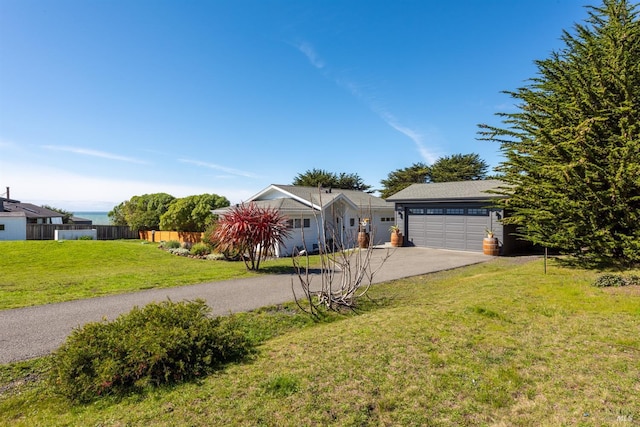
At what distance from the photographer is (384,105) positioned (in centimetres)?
1850

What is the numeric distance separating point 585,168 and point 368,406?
33.8 ft

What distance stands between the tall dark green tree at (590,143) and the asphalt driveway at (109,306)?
468 centimetres

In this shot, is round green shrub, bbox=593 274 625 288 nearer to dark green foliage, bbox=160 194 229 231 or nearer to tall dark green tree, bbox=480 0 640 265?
tall dark green tree, bbox=480 0 640 265

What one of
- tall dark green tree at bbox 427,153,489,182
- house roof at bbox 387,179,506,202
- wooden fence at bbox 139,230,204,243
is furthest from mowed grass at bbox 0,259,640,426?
tall dark green tree at bbox 427,153,489,182

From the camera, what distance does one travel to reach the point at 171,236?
98.1ft

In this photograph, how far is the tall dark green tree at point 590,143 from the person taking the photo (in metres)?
9.59

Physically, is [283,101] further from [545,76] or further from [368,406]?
[368,406]

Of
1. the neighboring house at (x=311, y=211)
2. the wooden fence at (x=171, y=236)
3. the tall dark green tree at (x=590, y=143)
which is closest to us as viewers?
the tall dark green tree at (x=590, y=143)

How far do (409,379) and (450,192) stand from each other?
17735mm

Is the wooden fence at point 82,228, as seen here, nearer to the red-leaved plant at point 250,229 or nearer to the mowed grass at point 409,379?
the red-leaved plant at point 250,229

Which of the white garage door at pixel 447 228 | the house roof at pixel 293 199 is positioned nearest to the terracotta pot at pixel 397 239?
the white garage door at pixel 447 228

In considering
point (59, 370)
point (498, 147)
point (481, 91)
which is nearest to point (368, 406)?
A: point (59, 370)

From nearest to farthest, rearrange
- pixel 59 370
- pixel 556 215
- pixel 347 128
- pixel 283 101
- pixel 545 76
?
pixel 59 370, pixel 556 215, pixel 545 76, pixel 283 101, pixel 347 128

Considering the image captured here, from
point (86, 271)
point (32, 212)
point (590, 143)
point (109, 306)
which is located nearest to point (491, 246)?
point (590, 143)
